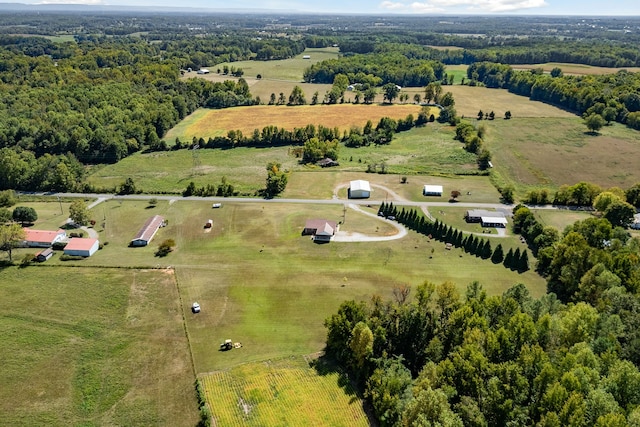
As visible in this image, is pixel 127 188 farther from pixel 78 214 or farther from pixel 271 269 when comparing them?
pixel 271 269

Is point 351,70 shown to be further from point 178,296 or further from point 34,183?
point 178,296

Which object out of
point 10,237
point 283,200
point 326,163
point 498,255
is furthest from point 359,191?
point 10,237

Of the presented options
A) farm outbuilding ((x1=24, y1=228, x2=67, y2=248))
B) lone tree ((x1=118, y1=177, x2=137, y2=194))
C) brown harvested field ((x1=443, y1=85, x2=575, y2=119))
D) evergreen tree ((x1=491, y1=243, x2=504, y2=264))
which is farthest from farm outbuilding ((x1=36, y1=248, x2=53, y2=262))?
brown harvested field ((x1=443, y1=85, x2=575, y2=119))

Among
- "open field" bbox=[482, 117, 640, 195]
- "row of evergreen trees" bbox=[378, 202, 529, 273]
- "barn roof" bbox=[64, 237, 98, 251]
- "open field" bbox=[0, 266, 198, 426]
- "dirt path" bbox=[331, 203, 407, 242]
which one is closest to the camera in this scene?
"open field" bbox=[0, 266, 198, 426]

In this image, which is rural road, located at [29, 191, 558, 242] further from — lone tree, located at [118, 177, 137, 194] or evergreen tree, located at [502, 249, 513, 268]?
evergreen tree, located at [502, 249, 513, 268]

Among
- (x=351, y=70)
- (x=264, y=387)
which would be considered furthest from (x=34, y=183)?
(x=351, y=70)

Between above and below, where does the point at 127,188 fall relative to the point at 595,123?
below
